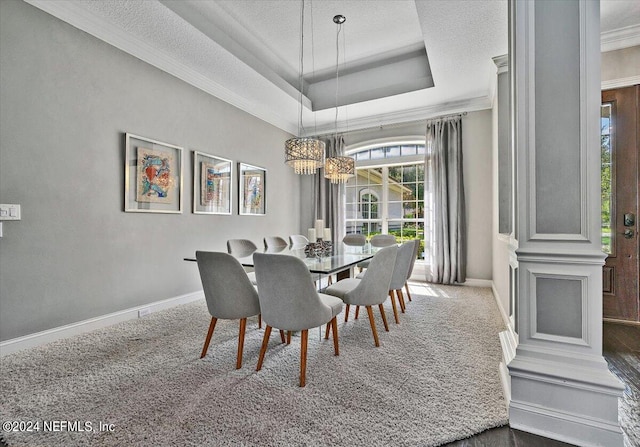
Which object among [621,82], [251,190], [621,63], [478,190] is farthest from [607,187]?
[251,190]

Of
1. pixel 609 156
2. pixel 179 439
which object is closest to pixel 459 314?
pixel 609 156

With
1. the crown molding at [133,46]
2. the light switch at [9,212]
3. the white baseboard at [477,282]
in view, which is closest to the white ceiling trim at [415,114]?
the crown molding at [133,46]

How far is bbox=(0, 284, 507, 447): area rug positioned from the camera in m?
1.37

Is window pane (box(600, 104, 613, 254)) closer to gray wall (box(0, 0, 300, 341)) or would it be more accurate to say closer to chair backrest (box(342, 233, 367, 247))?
chair backrest (box(342, 233, 367, 247))

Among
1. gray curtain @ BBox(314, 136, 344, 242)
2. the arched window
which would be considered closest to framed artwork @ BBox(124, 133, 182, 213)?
gray curtain @ BBox(314, 136, 344, 242)

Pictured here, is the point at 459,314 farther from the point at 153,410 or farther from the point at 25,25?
the point at 25,25

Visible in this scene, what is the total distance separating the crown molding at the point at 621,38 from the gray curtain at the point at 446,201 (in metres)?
1.83

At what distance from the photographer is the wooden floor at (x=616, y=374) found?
4.33ft

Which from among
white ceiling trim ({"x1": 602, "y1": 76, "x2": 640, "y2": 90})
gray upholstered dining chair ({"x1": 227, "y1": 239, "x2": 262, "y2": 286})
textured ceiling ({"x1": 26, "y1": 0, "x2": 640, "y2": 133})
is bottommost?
gray upholstered dining chair ({"x1": 227, "y1": 239, "x2": 262, "y2": 286})

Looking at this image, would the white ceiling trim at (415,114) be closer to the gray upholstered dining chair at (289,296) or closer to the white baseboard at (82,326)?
the white baseboard at (82,326)

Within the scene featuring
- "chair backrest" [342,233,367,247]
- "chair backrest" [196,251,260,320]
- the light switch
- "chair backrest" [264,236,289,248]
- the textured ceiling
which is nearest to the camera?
"chair backrest" [196,251,260,320]

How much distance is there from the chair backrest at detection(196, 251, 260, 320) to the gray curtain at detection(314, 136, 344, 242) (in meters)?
3.71

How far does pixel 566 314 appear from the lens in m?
1.44

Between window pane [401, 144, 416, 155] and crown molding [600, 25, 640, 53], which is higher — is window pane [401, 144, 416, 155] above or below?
below
